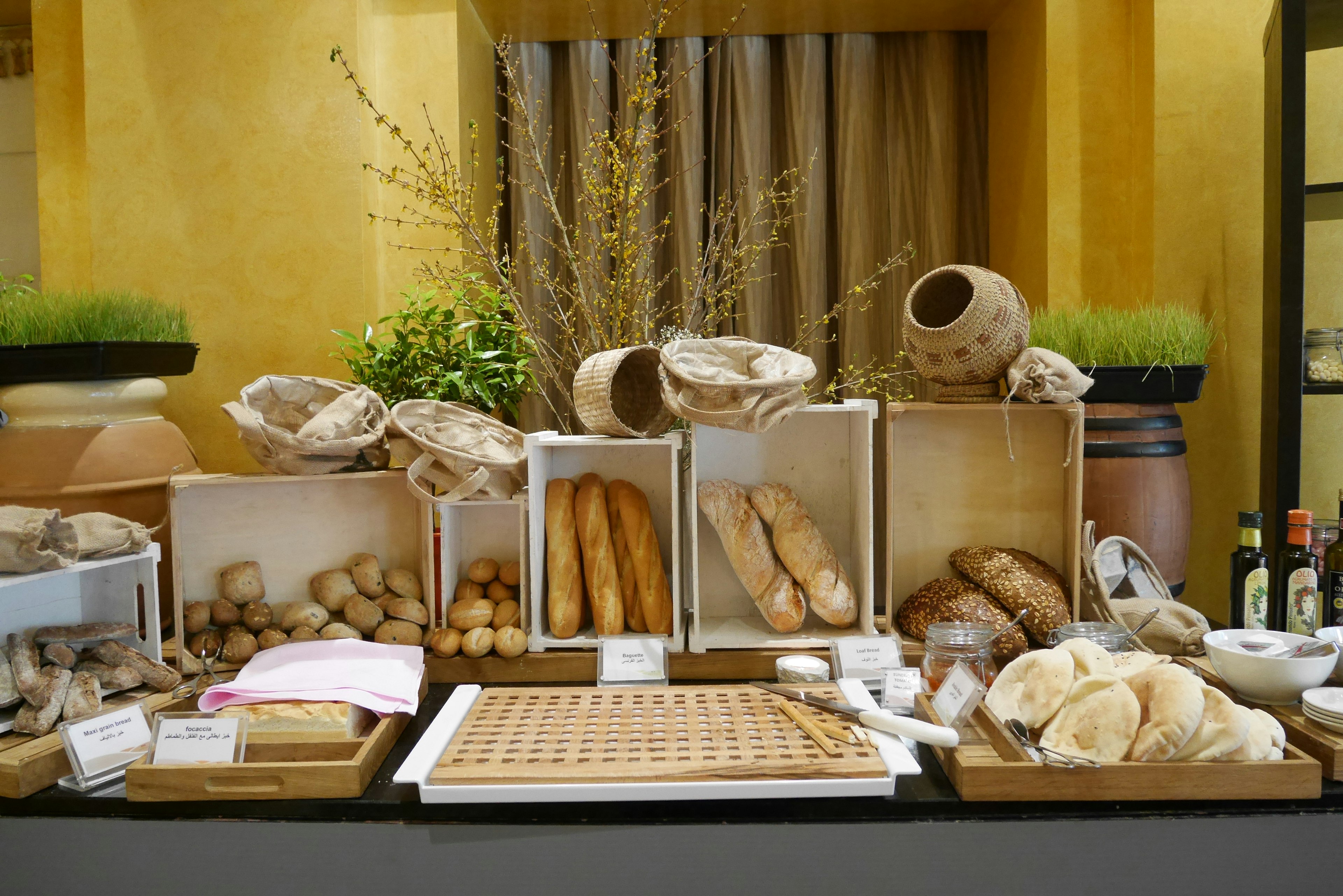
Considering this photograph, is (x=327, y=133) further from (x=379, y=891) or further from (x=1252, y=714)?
(x=1252, y=714)

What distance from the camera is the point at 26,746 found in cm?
127

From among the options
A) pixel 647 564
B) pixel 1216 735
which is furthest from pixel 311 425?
pixel 1216 735

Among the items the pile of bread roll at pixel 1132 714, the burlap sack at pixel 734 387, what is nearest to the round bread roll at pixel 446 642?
the burlap sack at pixel 734 387

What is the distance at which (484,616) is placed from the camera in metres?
1.71

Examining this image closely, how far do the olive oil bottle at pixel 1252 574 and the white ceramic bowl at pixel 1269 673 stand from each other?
0.99 feet

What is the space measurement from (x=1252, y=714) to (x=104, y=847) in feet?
5.21

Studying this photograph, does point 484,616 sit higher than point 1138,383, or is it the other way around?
point 1138,383

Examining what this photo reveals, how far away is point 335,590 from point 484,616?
307 millimetres

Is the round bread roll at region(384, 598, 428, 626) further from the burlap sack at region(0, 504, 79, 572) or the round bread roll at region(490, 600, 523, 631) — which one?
the burlap sack at region(0, 504, 79, 572)

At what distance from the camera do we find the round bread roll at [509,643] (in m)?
1.65

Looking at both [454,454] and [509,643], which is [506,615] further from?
[454,454]

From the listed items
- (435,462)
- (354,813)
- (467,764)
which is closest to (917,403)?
(435,462)

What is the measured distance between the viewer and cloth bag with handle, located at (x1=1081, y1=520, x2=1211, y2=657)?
1676 millimetres

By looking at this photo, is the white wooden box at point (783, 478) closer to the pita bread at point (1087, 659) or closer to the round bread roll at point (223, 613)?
the pita bread at point (1087, 659)
